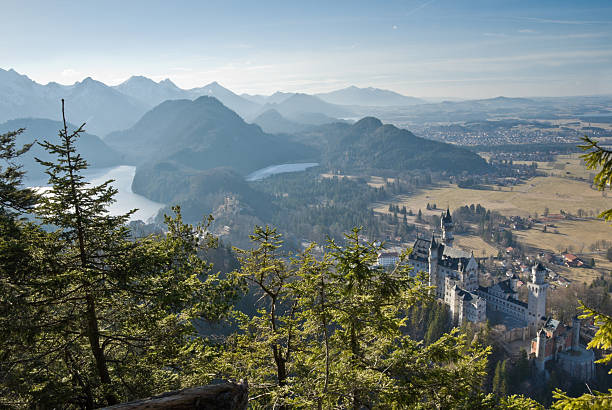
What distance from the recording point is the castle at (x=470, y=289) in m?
46.2

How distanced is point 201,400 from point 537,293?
48452 millimetres

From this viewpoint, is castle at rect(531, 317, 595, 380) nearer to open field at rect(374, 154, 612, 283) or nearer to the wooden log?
open field at rect(374, 154, 612, 283)

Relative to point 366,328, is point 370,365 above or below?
below

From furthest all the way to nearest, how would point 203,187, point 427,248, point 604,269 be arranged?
point 203,187, point 604,269, point 427,248

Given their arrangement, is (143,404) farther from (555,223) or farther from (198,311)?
(555,223)

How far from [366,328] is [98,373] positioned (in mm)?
5706

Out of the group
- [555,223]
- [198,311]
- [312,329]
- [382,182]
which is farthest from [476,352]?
[382,182]

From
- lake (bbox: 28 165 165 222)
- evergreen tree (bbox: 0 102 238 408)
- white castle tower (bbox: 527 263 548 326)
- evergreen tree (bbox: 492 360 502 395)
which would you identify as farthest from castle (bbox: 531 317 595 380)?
lake (bbox: 28 165 165 222)

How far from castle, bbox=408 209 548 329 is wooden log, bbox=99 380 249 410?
38.7 metres

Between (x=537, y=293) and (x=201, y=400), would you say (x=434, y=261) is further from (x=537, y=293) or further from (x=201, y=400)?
(x=201, y=400)

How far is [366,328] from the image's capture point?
28.0 ft

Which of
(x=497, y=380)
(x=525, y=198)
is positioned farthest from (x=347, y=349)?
(x=525, y=198)

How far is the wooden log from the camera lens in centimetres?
623

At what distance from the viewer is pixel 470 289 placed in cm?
5112
